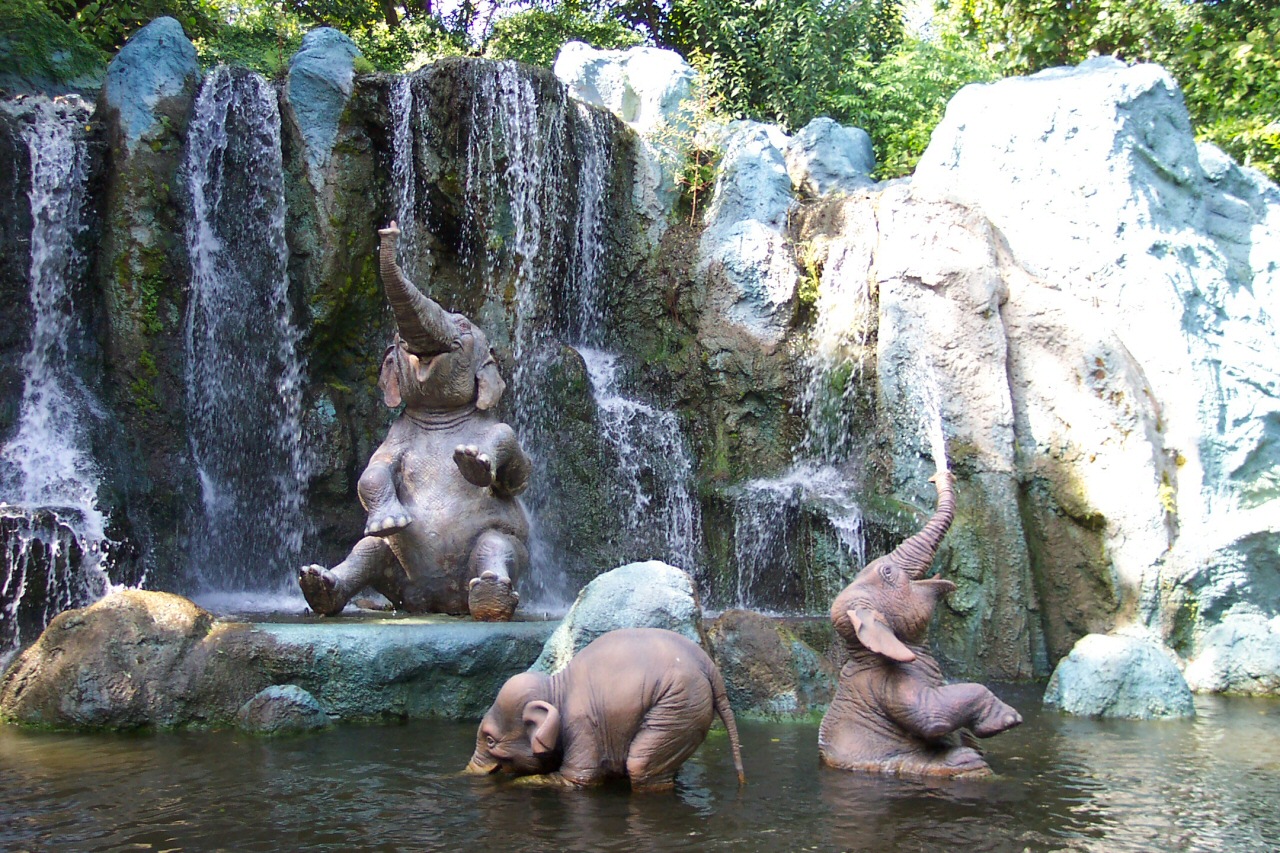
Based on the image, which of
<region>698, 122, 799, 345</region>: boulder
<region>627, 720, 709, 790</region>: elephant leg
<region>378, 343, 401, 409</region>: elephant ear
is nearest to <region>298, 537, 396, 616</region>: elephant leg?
<region>378, 343, 401, 409</region>: elephant ear

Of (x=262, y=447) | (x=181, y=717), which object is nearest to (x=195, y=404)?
(x=262, y=447)

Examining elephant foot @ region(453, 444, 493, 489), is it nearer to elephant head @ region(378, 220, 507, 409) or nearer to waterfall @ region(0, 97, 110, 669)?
elephant head @ region(378, 220, 507, 409)

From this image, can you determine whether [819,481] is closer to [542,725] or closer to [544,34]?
[542,725]

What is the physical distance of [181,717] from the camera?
6410 mm

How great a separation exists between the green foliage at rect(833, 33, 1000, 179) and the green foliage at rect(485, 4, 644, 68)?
3.53 m

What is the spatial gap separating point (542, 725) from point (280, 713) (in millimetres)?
1897

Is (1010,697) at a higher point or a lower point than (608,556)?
lower

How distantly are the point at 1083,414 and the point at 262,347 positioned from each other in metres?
7.13

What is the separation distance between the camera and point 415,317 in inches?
304

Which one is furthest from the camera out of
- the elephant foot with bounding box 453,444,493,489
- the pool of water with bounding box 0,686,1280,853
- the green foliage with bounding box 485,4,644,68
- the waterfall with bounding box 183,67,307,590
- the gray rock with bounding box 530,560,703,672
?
the green foliage with bounding box 485,4,644,68

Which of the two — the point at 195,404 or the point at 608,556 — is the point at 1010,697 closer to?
the point at 608,556

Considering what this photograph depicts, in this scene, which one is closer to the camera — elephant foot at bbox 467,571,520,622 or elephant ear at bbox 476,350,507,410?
elephant foot at bbox 467,571,520,622

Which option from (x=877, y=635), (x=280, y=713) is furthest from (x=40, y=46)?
(x=877, y=635)

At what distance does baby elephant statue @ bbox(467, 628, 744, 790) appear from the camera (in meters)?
5.03
